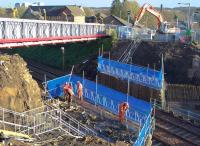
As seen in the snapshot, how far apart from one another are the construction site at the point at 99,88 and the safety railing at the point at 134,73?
76 millimetres

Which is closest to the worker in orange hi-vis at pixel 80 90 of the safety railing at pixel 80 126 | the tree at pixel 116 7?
the safety railing at pixel 80 126

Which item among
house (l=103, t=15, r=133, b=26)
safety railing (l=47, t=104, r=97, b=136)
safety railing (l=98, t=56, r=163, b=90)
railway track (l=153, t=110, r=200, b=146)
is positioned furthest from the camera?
house (l=103, t=15, r=133, b=26)

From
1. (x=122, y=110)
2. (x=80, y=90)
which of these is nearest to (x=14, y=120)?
(x=122, y=110)

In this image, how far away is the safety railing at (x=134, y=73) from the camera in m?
30.6

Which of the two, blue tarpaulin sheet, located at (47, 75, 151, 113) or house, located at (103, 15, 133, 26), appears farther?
house, located at (103, 15, 133, 26)

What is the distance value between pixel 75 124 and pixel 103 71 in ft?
46.4

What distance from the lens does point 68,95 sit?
26.8 metres

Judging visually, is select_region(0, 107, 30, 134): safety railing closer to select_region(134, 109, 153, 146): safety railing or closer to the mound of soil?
the mound of soil

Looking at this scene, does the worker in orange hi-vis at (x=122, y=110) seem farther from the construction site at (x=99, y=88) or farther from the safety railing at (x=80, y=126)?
the safety railing at (x=80, y=126)

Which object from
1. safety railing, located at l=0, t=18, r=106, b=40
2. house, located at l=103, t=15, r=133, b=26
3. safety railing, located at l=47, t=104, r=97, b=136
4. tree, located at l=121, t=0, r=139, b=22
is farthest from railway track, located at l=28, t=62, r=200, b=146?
tree, located at l=121, t=0, r=139, b=22

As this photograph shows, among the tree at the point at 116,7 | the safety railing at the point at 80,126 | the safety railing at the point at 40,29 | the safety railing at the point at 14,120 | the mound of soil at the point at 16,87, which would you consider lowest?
the safety railing at the point at 80,126

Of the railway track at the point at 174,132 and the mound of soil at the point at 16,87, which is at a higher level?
the mound of soil at the point at 16,87

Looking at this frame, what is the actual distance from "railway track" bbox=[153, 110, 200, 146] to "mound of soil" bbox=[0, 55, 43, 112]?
7.10m

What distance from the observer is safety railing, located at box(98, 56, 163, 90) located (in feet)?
100
